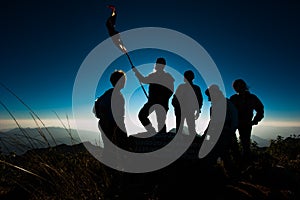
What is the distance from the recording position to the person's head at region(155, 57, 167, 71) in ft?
22.5

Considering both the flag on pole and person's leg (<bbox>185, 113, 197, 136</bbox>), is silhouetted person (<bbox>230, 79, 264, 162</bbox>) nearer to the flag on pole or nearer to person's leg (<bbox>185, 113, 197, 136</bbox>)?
person's leg (<bbox>185, 113, 197, 136</bbox>)

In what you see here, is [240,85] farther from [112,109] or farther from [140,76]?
[112,109]

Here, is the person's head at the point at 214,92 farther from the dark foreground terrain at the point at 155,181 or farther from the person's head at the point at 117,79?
the person's head at the point at 117,79

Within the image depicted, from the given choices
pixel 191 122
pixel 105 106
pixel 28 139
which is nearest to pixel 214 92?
pixel 191 122

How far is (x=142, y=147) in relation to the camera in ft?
15.6

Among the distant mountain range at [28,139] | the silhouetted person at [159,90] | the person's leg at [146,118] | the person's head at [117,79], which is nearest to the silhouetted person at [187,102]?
the silhouetted person at [159,90]

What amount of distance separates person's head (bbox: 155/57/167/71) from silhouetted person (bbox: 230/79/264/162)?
1955 mm

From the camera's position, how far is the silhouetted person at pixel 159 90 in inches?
255

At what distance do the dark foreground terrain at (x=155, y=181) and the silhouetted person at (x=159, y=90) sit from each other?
1.66 m

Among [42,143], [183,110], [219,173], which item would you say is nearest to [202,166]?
[219,173]

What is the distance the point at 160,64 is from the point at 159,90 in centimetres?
71

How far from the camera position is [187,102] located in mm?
6625

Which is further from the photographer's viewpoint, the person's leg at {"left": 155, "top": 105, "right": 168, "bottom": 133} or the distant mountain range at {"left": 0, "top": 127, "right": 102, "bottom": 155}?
the person's leg at {"left": 155, "top": 105, "right": 168, "bottom": 133}

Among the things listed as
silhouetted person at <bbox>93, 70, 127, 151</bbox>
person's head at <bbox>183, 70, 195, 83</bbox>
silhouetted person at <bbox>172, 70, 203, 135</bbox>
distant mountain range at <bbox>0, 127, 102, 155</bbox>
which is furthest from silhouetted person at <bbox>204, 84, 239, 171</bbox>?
distant mountain range at <bbox>0, 127, 102, 155</bbox>
